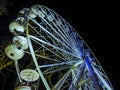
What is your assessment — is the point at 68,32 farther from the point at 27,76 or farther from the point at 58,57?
the point at 27,76

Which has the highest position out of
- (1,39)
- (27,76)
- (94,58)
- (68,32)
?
(1,39)

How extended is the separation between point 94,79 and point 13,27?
234cm

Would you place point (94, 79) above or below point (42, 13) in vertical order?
below

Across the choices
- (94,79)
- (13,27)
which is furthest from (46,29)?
(94,79)

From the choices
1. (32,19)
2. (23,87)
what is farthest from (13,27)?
(23,87)

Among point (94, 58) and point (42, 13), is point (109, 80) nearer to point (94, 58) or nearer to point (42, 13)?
point (94, 58)

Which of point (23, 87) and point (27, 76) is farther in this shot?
point (27, 76)

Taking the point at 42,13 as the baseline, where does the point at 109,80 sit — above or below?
below

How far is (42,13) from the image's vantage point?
6.51 meters

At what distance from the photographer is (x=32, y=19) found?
18.4 feet

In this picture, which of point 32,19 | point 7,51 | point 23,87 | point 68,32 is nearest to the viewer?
point 23,87

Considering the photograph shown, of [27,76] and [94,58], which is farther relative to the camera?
[94,58]

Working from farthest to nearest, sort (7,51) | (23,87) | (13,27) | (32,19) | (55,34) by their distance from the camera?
(55,34), (13,27), (32,19), (7,51), (23,87)

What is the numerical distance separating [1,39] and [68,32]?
3.32 metres
